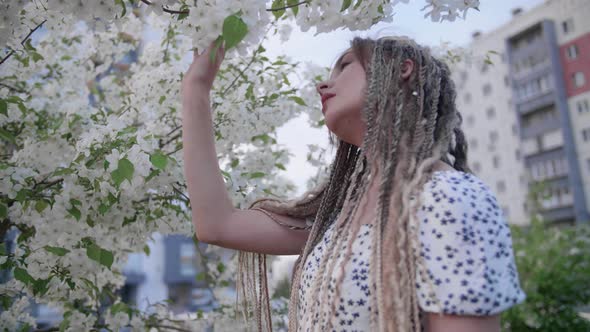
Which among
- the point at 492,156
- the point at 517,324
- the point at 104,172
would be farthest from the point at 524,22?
the point at 104,172

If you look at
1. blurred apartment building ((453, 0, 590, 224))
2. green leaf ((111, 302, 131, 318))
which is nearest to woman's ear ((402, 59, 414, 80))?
green leaf ((111, 302, 131, 318))

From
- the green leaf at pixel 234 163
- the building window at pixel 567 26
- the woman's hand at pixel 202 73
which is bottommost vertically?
the woman's hand at pixel 202 73

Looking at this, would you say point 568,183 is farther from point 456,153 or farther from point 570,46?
point 456,153

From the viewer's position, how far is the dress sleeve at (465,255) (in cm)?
106

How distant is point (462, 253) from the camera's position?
108 centimetres

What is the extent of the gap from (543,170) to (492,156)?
307 cm

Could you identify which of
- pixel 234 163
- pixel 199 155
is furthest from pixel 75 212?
pixel 199 155

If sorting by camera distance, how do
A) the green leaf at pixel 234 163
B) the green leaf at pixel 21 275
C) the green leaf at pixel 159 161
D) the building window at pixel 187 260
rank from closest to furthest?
1. the green leaf at pixel 159 161
2. the green leaf at pixel 21 275
3. the green leaf at pixel 234 163
4. the building window at pixel 187 260

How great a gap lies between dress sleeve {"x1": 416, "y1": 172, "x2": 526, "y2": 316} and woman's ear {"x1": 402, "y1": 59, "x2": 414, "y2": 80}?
406mm

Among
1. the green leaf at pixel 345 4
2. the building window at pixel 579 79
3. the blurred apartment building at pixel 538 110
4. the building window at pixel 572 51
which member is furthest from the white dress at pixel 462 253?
the building window at pixel 572 51

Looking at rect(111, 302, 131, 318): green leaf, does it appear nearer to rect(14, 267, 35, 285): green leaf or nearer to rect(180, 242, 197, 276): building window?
rect(14, 267, 35, 285): green leaf

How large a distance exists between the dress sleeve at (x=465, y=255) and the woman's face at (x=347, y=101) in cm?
40

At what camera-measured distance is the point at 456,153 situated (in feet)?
5.04

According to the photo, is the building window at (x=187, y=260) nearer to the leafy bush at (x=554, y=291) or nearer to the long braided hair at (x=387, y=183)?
the leafy bush at (x=554, y=291)
